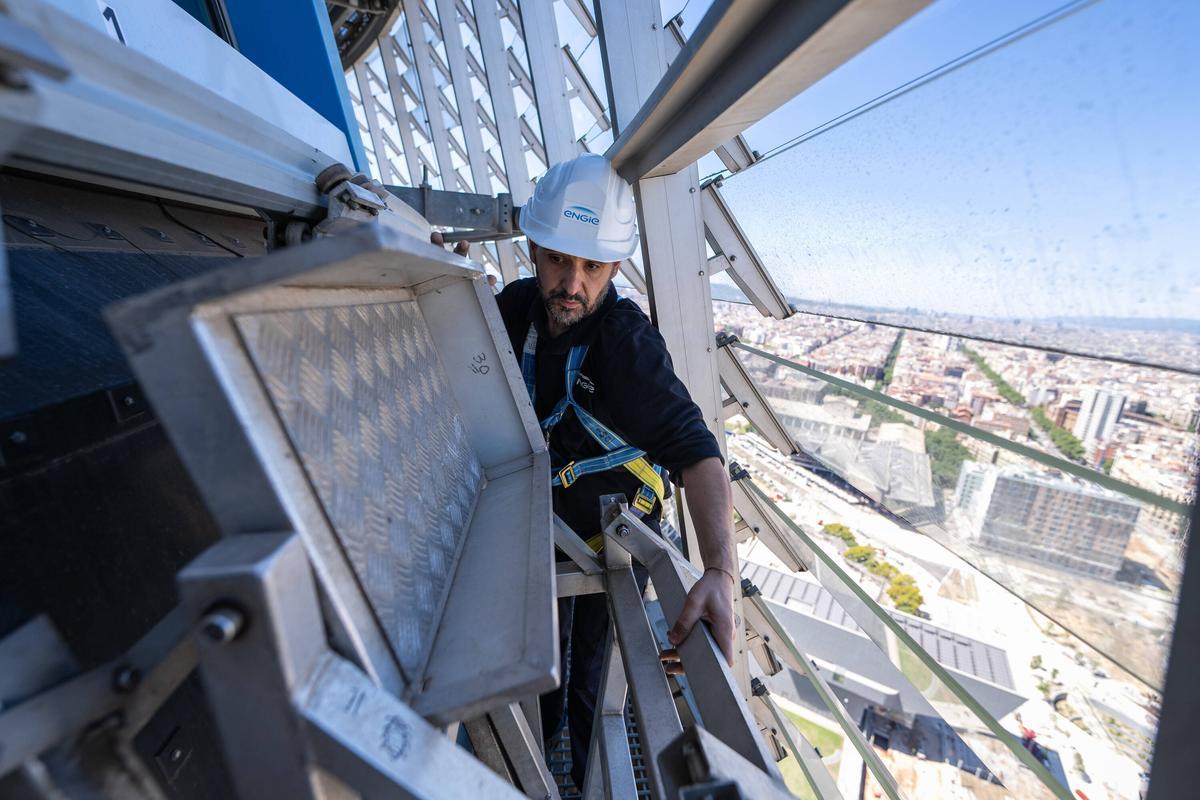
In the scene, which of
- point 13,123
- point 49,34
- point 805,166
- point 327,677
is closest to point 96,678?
point 327,677

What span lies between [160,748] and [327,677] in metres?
0.58

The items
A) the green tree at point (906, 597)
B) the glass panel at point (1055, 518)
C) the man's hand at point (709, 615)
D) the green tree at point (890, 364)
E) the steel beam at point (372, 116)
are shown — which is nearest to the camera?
the glass panel at point (1055, 518)

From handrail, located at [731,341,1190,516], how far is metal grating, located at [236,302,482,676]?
1284 millimetres

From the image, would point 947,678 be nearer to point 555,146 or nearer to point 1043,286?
point 1043,286

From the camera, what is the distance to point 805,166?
1.86 meters

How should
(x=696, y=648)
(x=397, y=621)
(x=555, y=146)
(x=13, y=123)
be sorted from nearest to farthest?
(x=13, y=123)
(x=397, y=621)
(x=696, y=648)
(x=555, y=146)

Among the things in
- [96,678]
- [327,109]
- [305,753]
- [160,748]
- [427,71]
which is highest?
[427,71]

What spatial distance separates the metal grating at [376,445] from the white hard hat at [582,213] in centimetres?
89

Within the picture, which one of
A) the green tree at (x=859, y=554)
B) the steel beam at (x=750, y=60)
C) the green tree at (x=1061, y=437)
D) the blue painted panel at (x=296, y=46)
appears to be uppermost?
the blue painted panel at (x=296, y=46)

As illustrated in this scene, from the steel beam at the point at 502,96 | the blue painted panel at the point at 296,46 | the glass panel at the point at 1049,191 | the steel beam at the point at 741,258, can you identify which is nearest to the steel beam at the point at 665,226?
the steel beam at the point at 741,258

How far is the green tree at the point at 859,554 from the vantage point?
2.34m

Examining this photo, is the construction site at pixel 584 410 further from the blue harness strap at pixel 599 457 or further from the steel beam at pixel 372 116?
the steel beam at pixel 372 116

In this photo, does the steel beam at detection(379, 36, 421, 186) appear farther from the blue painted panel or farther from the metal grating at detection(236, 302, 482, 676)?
the metal grating at detection(236, 302, 482, 676)

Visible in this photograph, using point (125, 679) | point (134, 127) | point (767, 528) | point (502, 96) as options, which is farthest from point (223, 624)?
point (502, 96)
